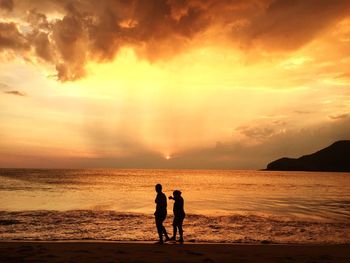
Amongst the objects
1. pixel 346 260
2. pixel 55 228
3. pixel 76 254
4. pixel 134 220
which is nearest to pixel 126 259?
pixel 76 254

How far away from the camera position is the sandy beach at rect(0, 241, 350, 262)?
40.4 ft

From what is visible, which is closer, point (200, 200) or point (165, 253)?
point (165, 253)

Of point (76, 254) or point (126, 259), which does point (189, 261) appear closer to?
point (126, 259)

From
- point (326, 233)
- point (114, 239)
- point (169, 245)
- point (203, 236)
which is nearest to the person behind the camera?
point (169, 245)

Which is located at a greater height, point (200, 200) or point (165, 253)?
point (165, 253)

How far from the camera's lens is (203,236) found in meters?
19.8

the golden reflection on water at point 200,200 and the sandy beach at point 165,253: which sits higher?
the sandy beach at point 165,253

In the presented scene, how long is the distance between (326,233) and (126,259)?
47.3 ft

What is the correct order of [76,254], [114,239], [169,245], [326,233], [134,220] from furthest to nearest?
[134,220], [326,233], [114,239], [169,245], [76,254]

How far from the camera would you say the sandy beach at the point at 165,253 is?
12.3m

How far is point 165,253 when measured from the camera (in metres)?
13.3

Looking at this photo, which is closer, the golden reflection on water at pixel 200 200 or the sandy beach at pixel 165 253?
the sandy beach at pixel 165 253

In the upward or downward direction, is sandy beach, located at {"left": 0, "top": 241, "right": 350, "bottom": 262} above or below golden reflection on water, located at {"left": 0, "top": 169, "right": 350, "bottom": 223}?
above

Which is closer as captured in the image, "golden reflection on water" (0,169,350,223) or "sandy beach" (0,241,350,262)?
"sandy beach" (0,241,350,262)
